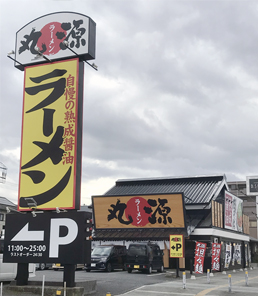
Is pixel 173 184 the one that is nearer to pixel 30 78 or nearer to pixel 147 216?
pixel 147 216

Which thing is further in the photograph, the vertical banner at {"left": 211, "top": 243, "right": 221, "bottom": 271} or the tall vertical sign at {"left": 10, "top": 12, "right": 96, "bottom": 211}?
the vertical banner at {"left": 211, "top": 243, "right": 221, "bottom": 271}

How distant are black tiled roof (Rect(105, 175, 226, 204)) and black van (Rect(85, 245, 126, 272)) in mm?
8308

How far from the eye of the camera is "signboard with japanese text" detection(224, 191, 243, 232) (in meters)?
37.5

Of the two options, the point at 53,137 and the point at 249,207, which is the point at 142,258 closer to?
the point at 53,137

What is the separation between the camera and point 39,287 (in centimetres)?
1545

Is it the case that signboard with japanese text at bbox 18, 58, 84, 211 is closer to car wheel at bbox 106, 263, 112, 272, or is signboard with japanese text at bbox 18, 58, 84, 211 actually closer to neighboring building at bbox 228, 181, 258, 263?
car wheel at bbox 106, 263, 112, 272

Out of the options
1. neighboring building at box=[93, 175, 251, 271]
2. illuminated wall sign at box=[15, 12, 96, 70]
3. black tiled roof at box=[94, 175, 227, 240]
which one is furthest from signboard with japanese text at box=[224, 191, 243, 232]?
illuminated wall sign at box=[15, 12, 96, 70]

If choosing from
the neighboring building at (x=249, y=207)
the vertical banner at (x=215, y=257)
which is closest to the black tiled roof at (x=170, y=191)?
the vertical banner at (x=215, y=257)

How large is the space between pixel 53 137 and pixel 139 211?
17.9 meters

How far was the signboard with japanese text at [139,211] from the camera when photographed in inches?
1238

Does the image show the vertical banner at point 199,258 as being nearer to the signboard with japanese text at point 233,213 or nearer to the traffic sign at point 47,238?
the signboard with japanese text at point 233,213

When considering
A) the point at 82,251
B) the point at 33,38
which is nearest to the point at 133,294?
the point at 82,251

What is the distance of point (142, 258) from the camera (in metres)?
27.9

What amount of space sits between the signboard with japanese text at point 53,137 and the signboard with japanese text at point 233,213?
79.3ft
